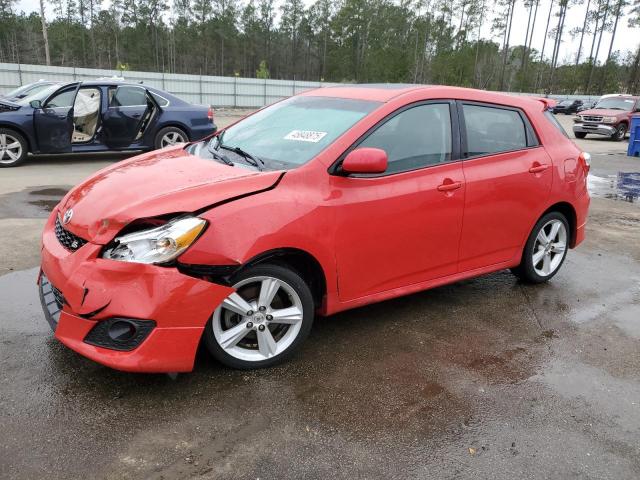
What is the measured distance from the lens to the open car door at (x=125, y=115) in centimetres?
1000

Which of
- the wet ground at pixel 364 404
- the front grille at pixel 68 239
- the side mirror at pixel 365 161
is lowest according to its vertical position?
the wet ground at pixel 364 404

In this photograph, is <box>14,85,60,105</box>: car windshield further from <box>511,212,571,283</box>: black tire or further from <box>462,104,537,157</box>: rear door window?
<box>511,212,571,283</box>: black tire

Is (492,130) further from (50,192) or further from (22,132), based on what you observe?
(22,132)

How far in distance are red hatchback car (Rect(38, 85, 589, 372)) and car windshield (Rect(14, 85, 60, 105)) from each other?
22.8 ft

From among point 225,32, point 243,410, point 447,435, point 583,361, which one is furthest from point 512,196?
point 225,32

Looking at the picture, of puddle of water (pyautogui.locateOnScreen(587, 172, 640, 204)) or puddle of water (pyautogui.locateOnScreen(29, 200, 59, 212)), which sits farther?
puddle of water (pyautogui.locateOnScreen(587, 172, 640, 204))

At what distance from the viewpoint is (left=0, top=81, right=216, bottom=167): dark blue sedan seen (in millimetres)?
9477

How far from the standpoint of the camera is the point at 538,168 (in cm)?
445

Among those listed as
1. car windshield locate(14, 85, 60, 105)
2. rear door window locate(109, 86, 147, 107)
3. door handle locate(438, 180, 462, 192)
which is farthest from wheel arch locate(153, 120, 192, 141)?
door handle locate(438, 180, 462, 192)

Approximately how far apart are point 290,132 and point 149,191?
1164 millimetres

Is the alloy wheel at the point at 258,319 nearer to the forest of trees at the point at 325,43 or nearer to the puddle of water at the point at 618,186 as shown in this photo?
the puddle of water at the point at 618,186

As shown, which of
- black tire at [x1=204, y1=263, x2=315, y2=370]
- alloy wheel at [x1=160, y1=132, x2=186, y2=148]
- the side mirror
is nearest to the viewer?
black tire at [x1=204, y1=263, x2=315, y2=370]

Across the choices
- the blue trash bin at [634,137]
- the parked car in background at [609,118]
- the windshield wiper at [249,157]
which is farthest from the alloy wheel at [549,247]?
the parked car in background at [609,118]

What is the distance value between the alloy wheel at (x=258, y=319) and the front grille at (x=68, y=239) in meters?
0.83
